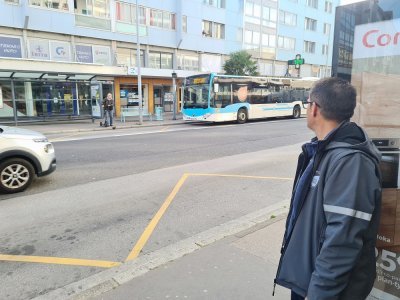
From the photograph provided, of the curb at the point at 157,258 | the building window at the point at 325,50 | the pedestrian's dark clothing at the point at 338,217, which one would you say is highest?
the building window at the point at 325,50

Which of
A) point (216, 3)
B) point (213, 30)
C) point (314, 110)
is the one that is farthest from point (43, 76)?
point (314, 110)

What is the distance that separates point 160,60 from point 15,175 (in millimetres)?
24109

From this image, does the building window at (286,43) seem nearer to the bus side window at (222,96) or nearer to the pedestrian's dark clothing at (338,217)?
the bus side window at (222,96)

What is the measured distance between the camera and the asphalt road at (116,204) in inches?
142

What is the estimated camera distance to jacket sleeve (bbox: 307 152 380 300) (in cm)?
150

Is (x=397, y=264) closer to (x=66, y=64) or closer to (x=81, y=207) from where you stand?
(x=81, y=207)

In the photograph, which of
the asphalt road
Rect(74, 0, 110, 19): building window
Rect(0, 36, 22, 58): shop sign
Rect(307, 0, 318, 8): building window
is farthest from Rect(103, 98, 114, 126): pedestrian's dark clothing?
Rect(307, 0, 318, 8): building window

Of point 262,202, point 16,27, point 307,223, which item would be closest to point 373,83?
point 307,223

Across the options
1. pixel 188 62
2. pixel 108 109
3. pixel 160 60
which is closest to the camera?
pixel 108 109

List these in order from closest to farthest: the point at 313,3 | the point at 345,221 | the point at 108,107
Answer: the point at 345,221
the point at 108,107
the point at 313,3

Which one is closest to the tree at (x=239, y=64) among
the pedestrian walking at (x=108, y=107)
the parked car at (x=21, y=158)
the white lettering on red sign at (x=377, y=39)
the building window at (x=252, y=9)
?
the building window at (x=252, y=9)

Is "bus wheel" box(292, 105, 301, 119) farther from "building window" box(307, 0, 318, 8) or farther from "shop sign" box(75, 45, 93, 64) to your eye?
"building window" box(307, 0, 318, 8)

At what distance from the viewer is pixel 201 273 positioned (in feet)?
10.5

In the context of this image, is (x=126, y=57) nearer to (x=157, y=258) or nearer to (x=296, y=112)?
(x=296, y=112)
